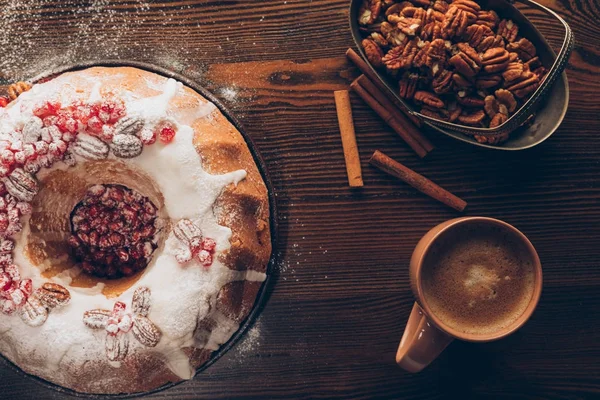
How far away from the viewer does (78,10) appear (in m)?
1.64

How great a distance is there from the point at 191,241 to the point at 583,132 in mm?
1252

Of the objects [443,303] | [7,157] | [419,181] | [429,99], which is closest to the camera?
[7,157]

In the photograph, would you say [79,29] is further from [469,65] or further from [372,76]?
[469,65]

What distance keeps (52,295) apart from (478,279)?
43.6 inches

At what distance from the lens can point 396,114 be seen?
1.64 metres

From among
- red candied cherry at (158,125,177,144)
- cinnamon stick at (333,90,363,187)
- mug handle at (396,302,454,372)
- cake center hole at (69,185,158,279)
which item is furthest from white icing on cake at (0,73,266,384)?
mug handle at (396,302,454,372)

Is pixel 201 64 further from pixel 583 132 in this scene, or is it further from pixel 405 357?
A: pixel 583 132

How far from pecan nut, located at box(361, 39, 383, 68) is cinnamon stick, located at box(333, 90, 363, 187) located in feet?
0.48

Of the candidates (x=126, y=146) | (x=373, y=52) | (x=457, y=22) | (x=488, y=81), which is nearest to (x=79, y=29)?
(x=126, y=146)

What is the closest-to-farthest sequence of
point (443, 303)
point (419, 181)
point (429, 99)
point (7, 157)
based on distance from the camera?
1. point (7, 157)
2. point (443, 303)
3. point (429, 99)
4. point (419, 181)

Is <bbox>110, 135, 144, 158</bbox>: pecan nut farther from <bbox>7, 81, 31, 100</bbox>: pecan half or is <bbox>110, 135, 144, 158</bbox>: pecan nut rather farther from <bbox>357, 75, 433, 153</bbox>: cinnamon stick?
<bbox>357, 75, 433, 153</bbox>: cinnamon stick

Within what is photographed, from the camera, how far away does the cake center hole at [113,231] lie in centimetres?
150

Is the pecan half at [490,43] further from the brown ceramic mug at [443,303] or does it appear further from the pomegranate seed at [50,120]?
the pomegranate seed at [50,120]

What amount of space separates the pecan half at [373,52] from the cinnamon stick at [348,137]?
5.8 inches
